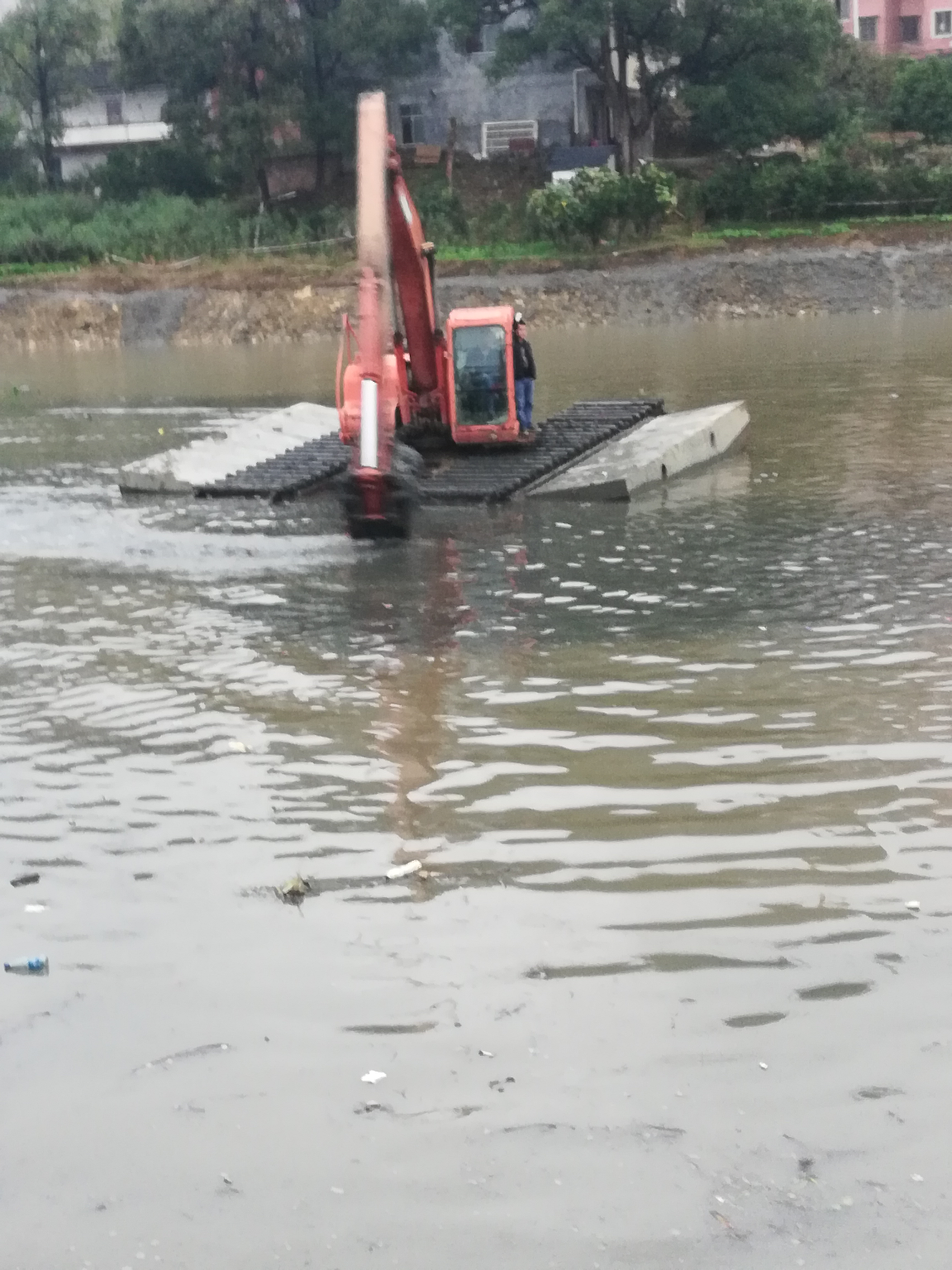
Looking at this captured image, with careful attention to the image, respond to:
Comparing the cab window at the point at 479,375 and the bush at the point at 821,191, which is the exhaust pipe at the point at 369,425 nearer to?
the cab window at the point at 479,375

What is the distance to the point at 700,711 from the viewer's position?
9086 mm

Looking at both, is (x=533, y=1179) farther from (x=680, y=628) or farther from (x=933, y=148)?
(x=933, y=148)

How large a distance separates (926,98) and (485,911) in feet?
194

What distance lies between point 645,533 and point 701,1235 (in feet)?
35.3

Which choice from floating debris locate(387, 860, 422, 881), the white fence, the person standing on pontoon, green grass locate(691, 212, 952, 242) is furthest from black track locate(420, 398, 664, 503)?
the white fence

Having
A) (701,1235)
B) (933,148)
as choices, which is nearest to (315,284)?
(933,148)

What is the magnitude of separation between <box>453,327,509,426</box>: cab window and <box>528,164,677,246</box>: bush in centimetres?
3495

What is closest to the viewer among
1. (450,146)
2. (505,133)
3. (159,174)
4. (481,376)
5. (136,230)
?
(481,376)

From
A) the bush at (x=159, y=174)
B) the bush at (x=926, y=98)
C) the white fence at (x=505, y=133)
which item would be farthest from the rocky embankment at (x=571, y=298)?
the bush at (x=159, y=174)

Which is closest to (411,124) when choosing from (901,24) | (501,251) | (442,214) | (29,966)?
(442,214)

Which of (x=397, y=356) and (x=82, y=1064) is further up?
(x=397, y=356)

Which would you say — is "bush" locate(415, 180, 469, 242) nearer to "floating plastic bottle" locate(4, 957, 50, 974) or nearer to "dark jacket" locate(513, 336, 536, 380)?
"dark jacket" locate(513, 336, 536, 380)

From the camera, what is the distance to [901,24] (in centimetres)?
7281

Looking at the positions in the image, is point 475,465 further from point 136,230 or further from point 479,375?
point 136,230
